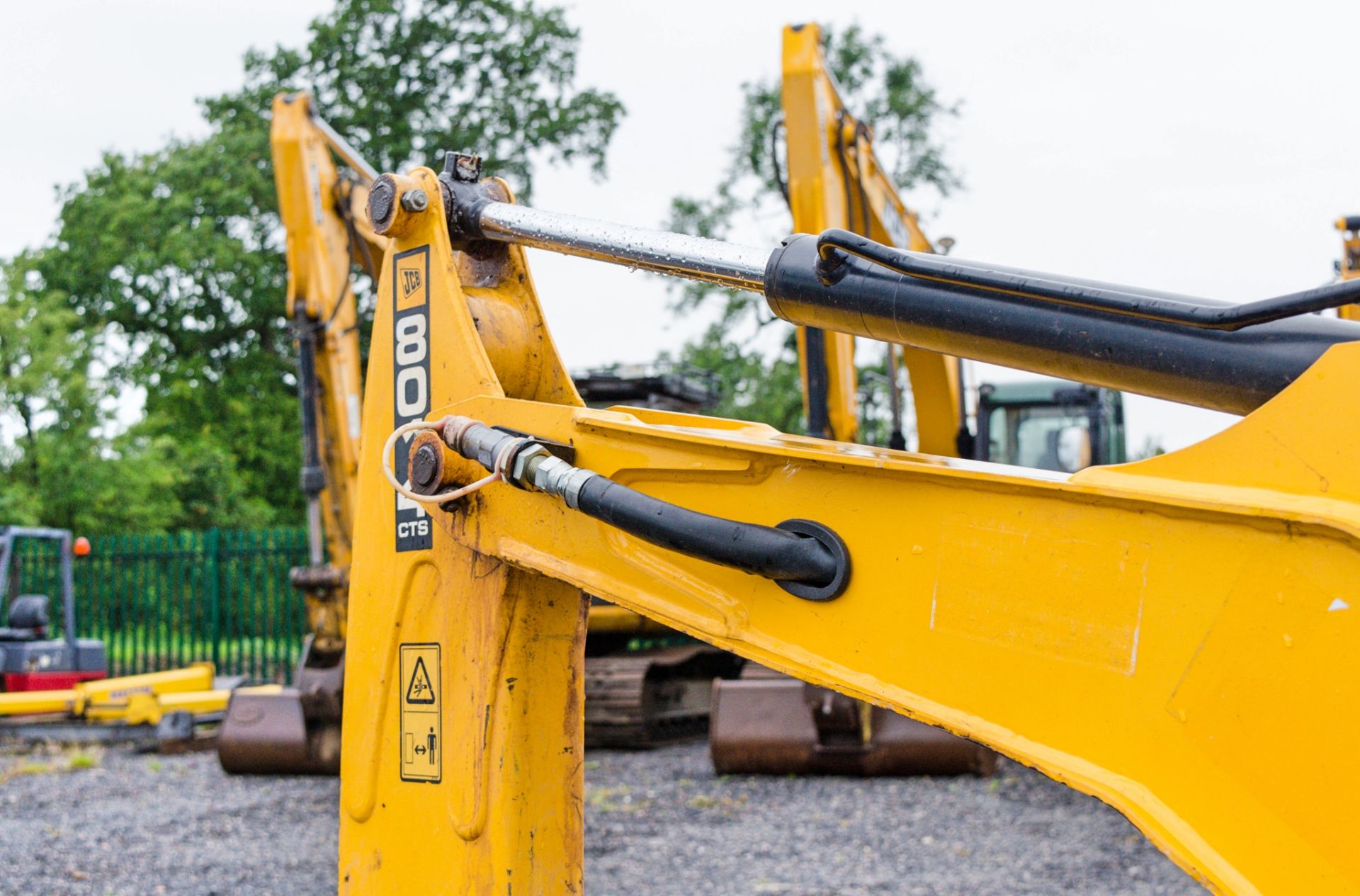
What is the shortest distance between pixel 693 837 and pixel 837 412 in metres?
2.30

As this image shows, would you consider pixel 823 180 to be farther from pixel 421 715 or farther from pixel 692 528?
pixel 692 528

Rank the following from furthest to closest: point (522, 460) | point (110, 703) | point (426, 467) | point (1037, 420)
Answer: point (110, 703)
point (1037, 420)
point (426, 467)
point (522, 460)

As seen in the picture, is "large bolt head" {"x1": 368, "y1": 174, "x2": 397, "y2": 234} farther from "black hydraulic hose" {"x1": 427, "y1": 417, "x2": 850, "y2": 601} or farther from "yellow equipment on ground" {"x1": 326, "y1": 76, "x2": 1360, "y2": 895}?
"black hydraulic hose" {"x1": 427, "y1": 417, "x2": 850, "y2": 601}

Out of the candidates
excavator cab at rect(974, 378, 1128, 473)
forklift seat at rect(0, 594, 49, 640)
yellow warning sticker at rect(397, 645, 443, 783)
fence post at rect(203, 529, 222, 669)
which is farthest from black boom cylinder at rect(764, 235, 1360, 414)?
fence post at rect(203, 529, 222, 669)

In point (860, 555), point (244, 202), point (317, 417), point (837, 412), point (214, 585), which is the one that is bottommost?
point (214, 585)

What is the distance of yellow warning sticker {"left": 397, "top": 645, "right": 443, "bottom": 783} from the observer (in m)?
2.16

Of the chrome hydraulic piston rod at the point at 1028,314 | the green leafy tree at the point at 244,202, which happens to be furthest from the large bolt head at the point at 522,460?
the green leafy tree at the point at 244,202

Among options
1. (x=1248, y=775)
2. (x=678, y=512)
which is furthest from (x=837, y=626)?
(x=1248, y=775)

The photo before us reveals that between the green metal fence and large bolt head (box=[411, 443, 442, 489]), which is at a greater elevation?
large bolt head (box=[411, 443, 442, 489])

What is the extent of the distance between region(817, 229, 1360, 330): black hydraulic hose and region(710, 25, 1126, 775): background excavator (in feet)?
13.9

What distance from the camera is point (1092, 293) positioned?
1.59 metres

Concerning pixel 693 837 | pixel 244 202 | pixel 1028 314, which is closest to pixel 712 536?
pixel 1028 314

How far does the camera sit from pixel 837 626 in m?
1.70

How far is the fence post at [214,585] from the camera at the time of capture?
14.6 metres
